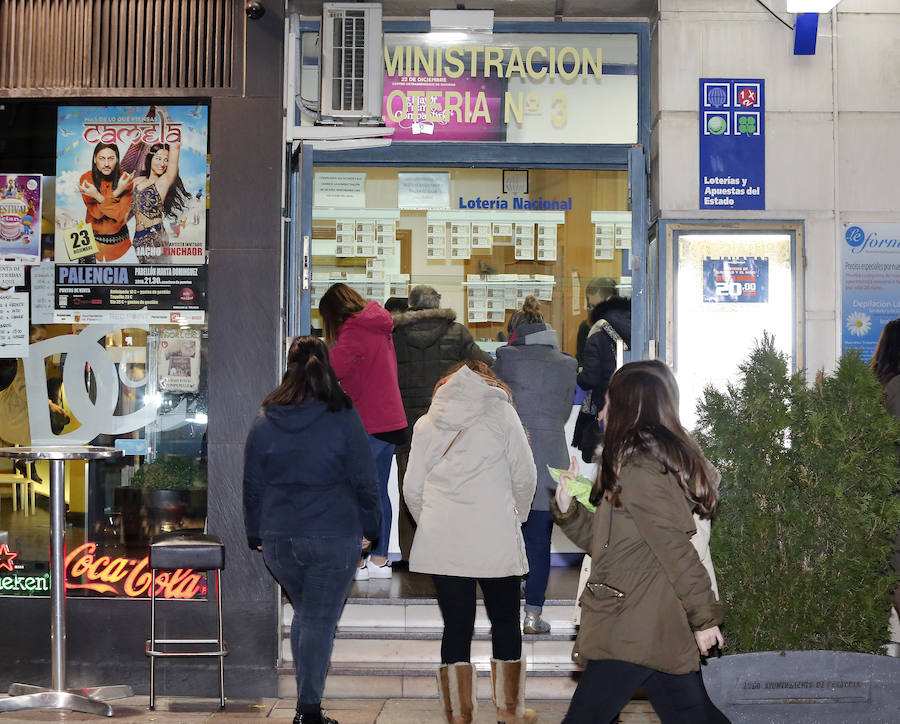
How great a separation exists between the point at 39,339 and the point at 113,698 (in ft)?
7.04

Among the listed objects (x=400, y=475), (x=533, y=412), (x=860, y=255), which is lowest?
(x=400, y=475)

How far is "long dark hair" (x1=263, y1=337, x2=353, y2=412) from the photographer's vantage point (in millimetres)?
4609

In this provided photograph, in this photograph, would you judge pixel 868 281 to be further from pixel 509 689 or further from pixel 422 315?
pixel 509 689

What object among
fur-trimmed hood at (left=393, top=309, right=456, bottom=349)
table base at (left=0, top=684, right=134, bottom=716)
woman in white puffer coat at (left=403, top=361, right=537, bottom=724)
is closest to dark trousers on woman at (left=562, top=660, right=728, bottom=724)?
woman in white puffer coat at (left=403, top=361, right=537, bottom=724)

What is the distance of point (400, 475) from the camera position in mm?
7234

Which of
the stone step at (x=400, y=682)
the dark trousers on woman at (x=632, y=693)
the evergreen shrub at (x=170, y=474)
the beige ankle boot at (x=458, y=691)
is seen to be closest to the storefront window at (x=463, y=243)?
the evergreen shrub at (x=170, y=474)

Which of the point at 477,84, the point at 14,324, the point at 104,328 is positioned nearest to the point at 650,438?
the point at 477,84

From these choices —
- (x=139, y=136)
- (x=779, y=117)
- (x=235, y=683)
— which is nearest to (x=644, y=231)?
(x=779, y=117)

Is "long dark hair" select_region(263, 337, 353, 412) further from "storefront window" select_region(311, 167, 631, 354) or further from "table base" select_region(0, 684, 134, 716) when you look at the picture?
"storefront window" select_region(311, 167, 631, 354)

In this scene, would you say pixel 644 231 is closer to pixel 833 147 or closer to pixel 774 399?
pixel 833 147

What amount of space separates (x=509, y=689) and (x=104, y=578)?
101 inches

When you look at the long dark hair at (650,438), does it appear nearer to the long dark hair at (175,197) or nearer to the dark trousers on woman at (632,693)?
the dark trousers on woman at (632,693)

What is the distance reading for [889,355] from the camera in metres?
5.42

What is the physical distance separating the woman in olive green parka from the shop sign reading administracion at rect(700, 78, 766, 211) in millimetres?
2837
